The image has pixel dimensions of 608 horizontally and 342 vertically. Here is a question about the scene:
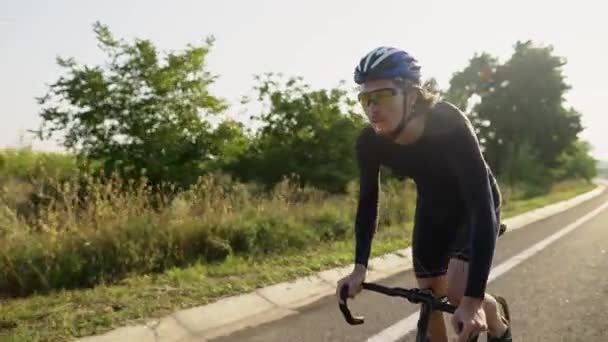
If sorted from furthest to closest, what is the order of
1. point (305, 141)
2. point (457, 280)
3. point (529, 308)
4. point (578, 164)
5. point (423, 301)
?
point (578, 164)
point (305, 141)
point (529, 308)
point (457, 280)
point (423, 301)

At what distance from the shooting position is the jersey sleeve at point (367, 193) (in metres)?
2.72

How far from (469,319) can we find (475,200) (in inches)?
19.4

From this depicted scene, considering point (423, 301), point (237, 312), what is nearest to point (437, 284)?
point (423, 301)

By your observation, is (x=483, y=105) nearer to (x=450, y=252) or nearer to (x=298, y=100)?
(x=298, y=100)

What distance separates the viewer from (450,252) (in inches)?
108

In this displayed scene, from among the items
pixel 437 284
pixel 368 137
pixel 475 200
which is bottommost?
pixel 437 284

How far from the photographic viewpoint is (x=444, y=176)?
2627 millimetres

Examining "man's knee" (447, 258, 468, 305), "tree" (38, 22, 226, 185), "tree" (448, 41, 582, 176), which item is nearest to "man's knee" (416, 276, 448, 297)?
"man's knee" (447, 258, 468, 305)

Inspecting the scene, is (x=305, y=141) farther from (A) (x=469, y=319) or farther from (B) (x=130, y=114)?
(A) (x=469, y=319)

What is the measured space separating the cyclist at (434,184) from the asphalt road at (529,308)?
1948 millimetres

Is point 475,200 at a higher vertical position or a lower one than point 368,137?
→ lower

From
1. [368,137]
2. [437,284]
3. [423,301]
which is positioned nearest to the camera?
[423,301]

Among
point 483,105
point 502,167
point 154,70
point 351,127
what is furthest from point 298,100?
point 483,105

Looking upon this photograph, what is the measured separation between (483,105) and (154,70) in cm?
3706
